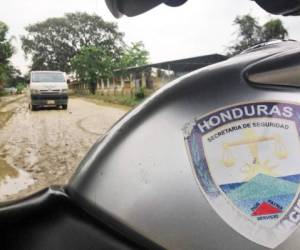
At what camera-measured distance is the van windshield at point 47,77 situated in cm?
85

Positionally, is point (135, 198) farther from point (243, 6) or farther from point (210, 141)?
point (243, 6)

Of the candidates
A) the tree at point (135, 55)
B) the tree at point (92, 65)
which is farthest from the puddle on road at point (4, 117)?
the tree at point (135, 55)

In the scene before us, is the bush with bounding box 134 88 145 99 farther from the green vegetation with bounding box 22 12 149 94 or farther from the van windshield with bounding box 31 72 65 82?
the van windshield with bounding box 31 72 65 82

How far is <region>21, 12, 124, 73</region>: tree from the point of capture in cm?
75

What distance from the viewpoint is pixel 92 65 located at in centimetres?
81

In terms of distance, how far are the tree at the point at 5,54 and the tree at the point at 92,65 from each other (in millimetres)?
116

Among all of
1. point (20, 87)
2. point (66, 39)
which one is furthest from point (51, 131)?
point (66, 39)

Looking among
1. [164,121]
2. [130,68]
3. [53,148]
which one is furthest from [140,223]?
[53,148]

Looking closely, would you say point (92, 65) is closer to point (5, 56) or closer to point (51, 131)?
point (5, 56)

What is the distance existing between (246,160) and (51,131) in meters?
0.61

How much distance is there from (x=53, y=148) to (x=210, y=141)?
2.16ft

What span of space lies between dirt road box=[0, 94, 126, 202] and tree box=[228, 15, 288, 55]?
0.24m

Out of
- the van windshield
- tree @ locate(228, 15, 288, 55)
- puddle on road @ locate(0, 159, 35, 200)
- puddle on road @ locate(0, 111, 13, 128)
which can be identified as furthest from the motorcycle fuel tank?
puddle on road @ locate(0, 159, 35, 200)

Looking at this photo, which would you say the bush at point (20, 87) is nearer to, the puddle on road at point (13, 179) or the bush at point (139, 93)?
the bush at point (139, 93)
